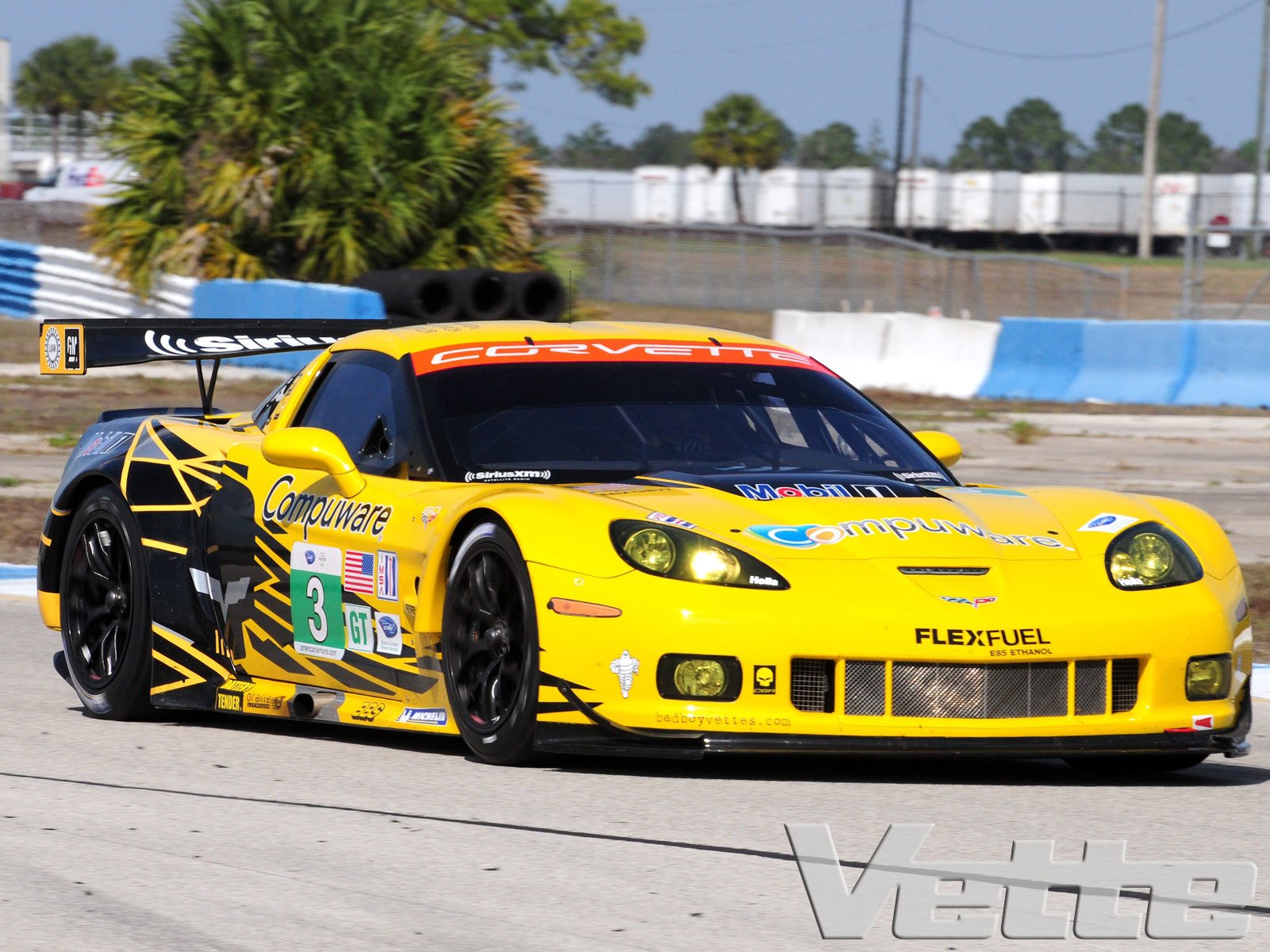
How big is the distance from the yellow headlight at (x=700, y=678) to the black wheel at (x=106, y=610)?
2.34m

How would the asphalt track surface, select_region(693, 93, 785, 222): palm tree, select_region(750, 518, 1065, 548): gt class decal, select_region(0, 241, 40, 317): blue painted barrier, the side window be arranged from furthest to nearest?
→ select_region(693, 93, 785, 222): palm tree
select_region(0, 241, 40, 317): blue painted barrier
the side window
select_region(750, 518, 1065, 548): gt class decal
the asphalt track surface

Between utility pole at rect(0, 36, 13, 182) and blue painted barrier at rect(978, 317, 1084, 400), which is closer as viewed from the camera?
blue painted barrier at rect(978, 317, 1084, 400)

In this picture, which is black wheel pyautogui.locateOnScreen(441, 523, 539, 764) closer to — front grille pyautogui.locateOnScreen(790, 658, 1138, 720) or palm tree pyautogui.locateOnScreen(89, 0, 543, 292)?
front grille pyautogui.locateOnScreen(790, 658, 1138, 720)

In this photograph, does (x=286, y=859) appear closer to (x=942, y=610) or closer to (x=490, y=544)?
(x=490, y=544)

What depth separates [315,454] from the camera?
6219mm

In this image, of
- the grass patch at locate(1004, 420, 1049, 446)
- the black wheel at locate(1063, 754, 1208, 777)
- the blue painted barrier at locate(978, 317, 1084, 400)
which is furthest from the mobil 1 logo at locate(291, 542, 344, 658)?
the blue painted barrier at locate(978, 317, 1084, 400)

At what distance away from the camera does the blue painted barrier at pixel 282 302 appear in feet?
72.0

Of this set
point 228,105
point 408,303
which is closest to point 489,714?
point 408,303

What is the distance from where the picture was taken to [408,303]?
2159cm

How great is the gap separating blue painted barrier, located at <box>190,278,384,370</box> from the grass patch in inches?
257

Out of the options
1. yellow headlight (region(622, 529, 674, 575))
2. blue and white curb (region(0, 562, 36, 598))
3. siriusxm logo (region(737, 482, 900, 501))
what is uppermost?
siriusxm logo (region(737, 482, 900, 501))

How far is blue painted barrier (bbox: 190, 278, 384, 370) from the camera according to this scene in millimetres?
21953

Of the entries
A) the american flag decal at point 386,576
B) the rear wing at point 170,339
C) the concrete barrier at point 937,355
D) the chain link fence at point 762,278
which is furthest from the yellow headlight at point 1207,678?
the chain link fence at point 762,278

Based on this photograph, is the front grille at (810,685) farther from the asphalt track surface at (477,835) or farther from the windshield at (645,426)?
the windshield at (645,426)
